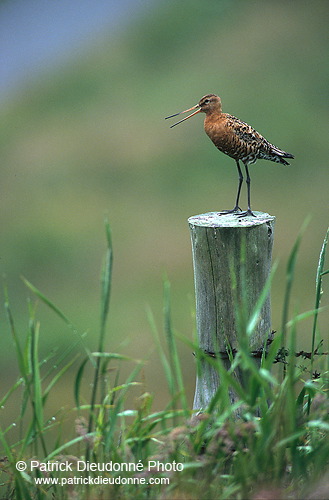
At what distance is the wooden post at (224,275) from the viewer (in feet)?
9.93

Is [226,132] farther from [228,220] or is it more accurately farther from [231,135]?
[228,220]

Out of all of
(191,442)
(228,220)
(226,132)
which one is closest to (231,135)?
(226,132)

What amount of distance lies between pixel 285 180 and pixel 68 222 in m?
3.88

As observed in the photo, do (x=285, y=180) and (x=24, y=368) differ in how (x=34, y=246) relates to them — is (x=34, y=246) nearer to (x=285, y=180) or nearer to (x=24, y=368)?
(x=285, y=180)

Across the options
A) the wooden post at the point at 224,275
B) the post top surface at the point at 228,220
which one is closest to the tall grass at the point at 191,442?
the wooden post at the point at 224,275

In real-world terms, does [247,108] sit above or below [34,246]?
above

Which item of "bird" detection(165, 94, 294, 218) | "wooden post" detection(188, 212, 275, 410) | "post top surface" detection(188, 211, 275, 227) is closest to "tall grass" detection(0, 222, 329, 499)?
"wooden post" detection(188, 212, 275, 410)

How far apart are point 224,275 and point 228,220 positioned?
297mm

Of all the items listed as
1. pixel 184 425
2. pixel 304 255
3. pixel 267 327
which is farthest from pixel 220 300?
pixel 304 255

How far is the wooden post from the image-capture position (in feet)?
9.93

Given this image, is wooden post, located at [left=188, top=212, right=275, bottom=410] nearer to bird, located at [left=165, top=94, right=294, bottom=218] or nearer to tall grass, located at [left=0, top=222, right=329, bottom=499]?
bird, located at [left=165, top=94, right=294, bottom=218]

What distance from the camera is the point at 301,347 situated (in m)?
8.37

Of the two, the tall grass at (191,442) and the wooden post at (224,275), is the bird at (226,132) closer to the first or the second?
the wooden post at (224,275)

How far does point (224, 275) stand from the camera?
3051mm
